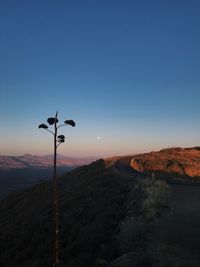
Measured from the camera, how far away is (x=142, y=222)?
1877cm

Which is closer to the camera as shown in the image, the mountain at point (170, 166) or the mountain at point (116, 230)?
the mountain at point (116, 230)

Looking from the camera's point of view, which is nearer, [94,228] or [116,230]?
[116,230]

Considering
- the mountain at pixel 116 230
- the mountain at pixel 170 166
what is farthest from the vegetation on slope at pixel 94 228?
the mountain at pixel 170 166

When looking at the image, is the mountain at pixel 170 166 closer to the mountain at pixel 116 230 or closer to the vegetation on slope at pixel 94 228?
the mountain at pixel 116 230

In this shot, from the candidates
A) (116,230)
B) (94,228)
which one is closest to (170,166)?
(94,228)

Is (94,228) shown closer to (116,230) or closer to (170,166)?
(116,230)

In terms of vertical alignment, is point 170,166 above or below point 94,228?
above

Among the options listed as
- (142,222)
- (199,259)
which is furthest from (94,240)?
(199,259)

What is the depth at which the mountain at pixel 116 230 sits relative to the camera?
14672mm

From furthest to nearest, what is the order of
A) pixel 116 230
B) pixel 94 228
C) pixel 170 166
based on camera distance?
pixel 170 166
pixel 94 228
pixel 116 230

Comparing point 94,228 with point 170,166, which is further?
point 170,166

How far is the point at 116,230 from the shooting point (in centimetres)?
1950

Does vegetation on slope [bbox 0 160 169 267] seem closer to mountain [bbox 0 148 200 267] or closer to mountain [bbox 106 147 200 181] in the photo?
mountain [bbox 0 148 200 267]

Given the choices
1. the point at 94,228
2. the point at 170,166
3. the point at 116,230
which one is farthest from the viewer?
the point at 170,166
